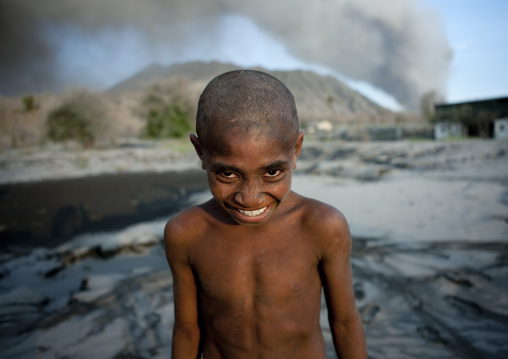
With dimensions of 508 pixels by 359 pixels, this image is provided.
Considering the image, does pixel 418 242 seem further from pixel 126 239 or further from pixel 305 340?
pixel 126 239

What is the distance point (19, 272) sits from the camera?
4.06 m

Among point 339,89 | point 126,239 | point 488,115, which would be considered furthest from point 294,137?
point 339,89

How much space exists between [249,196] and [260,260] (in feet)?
1.10

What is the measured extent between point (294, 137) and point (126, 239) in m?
4.18

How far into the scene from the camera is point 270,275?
3.91 feet

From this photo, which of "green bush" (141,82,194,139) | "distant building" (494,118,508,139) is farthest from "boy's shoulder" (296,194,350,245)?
"green bush" (141,82,194,139)

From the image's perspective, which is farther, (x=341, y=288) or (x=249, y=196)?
(x=341, y=288)

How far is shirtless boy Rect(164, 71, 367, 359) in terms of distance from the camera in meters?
1.05

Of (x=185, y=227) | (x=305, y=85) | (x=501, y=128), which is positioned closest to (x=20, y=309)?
(x=185, y=227)

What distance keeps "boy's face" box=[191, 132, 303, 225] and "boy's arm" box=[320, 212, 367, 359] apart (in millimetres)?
285

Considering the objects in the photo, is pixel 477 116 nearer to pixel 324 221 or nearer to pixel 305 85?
pixel 324 221

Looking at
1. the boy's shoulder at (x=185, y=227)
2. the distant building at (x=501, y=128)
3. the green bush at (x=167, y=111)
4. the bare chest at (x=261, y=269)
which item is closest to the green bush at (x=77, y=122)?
the green bush at (x=167, y=111)

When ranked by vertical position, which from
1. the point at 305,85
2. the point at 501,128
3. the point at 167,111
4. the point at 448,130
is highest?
the point at 305,85

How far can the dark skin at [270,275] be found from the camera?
1.20m
